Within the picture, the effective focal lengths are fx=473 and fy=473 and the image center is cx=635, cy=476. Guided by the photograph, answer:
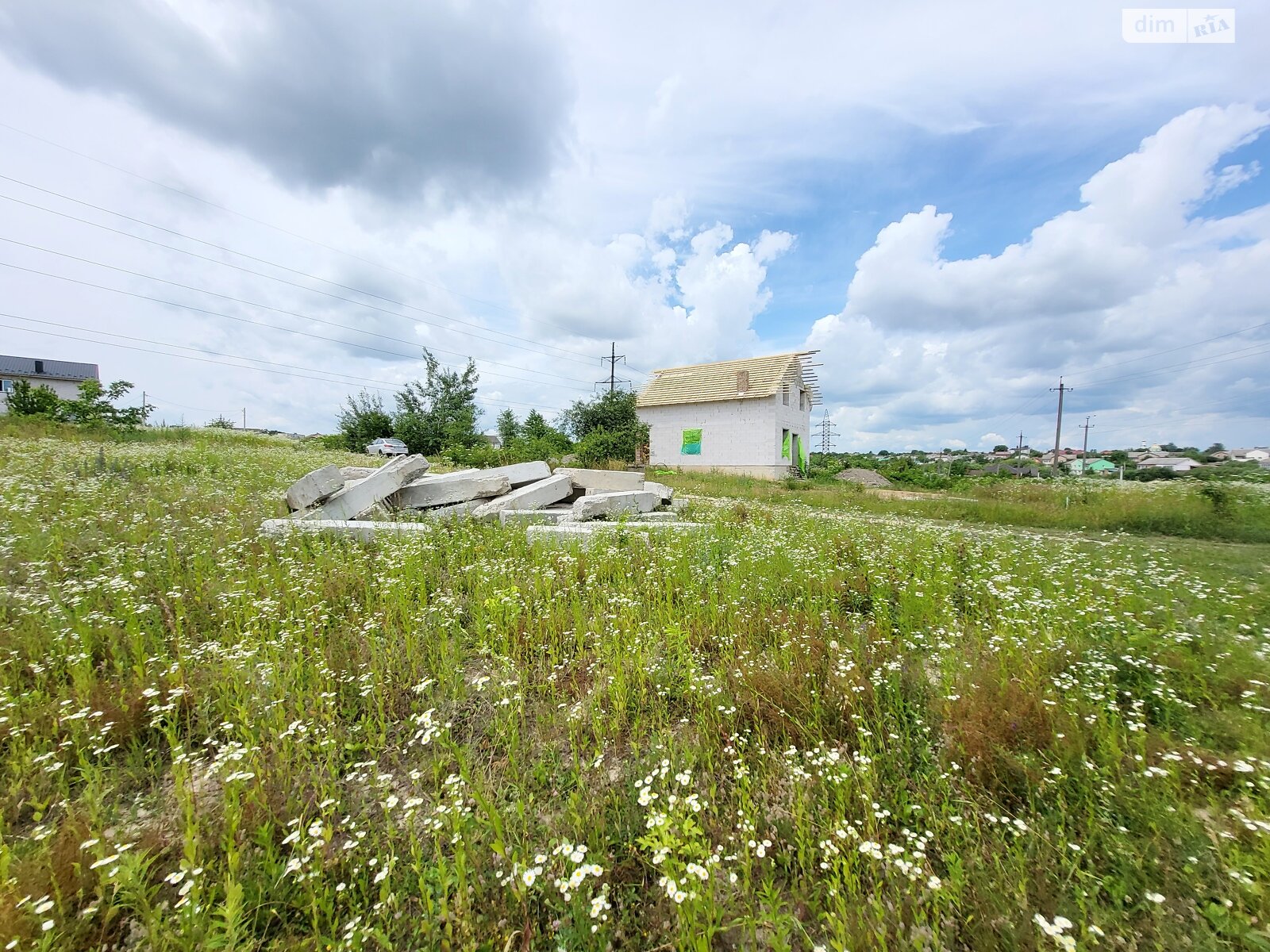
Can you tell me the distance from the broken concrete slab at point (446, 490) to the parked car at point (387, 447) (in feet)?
65.0

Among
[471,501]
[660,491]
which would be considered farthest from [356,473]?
[660,491]

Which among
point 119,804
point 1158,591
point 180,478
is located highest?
point 180,478

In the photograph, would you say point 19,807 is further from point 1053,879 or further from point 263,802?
point 1053,879

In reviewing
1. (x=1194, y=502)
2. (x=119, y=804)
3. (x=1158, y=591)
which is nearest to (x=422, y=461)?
(x=119, y=804)

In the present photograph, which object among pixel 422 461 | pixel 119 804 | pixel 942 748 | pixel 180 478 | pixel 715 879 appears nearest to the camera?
pixel 715 879

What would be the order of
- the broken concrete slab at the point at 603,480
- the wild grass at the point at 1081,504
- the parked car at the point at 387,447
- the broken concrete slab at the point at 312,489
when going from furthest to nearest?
the parked car at the point at 387,447 → the broken concrete slab at the point at 603,480 → the wild grass at the point at 1081,504 → the broken concrete slab at the point at 312,489

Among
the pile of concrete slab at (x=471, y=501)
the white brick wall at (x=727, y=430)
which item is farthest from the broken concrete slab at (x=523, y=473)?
the white brick wall at (x=727, y=430)

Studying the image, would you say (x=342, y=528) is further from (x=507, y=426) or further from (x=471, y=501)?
(x=507, y=426)

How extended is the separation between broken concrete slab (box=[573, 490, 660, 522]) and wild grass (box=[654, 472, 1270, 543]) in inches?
255

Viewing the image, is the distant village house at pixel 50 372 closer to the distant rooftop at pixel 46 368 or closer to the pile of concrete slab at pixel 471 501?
the distant rooftop at pixel 46 368

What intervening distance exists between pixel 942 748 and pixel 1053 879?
2.41 ft

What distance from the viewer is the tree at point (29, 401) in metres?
16.3

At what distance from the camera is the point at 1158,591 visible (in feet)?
14.1

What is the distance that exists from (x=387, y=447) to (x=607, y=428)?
497 inches
